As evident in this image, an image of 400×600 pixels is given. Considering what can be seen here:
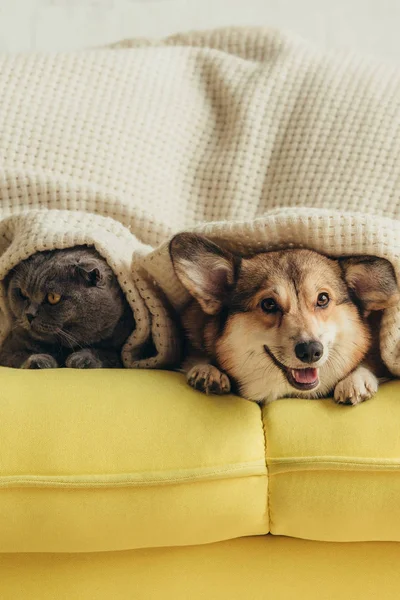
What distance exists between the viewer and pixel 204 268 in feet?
4.44

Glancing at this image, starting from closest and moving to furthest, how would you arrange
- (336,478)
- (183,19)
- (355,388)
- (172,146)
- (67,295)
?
(336,478) → (355,388) → (67,295) → (172,146) → (183,19)

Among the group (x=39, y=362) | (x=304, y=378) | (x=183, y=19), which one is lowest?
(x=39, y=362)

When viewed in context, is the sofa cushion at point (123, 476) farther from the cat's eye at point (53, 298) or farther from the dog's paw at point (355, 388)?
the cat's eye at point (53, 298)

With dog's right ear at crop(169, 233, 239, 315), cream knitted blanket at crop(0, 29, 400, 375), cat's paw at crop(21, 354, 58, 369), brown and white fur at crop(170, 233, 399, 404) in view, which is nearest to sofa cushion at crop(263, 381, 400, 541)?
brown and white fur at crop(170, 233, 399, 404)

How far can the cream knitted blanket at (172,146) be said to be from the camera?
1532mm

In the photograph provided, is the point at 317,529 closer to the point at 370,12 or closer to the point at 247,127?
the point at 247,127

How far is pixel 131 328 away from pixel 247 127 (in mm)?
714

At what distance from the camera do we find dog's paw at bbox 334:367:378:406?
1236 millimetres

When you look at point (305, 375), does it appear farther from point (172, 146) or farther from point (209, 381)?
point (172, 146)

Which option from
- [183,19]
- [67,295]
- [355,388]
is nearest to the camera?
[355,388]

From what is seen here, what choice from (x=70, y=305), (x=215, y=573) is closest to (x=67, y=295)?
(x=70, y=305)

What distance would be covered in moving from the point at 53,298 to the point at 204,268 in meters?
0.38

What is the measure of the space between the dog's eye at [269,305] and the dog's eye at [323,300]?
0.30 ft

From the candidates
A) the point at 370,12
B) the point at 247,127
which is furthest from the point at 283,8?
the point at 247,127
